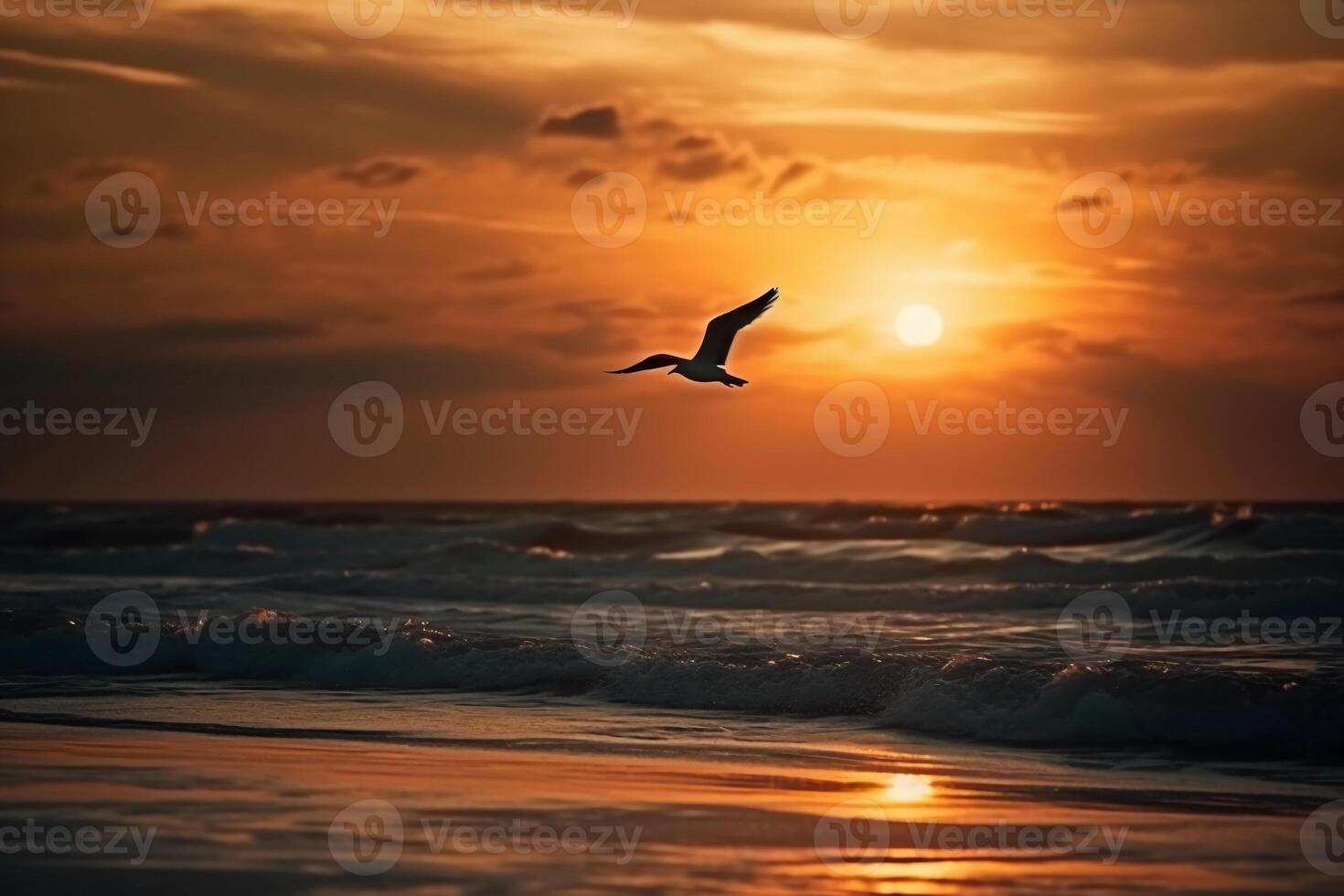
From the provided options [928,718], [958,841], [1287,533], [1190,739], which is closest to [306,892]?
[958,841]

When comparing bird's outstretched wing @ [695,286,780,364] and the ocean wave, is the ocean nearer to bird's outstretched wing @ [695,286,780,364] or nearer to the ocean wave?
the ocean wave

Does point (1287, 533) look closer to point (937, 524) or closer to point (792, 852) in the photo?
point (937, 524)

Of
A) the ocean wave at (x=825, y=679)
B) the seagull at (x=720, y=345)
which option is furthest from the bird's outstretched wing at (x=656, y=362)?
the ocean wave at (x=825, y=679)

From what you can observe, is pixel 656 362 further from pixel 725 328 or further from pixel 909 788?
pixel 909 788

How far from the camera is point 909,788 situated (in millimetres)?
10969

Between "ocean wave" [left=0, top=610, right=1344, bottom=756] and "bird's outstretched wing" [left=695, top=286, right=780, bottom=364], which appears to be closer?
"ocean wave" [left=0, top=610, right=1344, bottom=756]

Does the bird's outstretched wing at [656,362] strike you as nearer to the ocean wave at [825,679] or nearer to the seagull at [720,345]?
the seagull at [720,345]

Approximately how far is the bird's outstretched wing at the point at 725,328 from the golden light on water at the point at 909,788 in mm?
5717

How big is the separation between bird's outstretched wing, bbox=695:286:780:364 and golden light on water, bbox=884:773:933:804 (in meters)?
5.72

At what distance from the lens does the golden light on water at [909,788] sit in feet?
34.8

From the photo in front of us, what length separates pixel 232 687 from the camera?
1630 centimetres

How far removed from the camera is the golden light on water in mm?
10617

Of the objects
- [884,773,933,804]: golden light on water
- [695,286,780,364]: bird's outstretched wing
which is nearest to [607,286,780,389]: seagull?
[695,286,780,364]: bird's outstretched wing

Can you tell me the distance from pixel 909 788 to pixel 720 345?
243 inches
